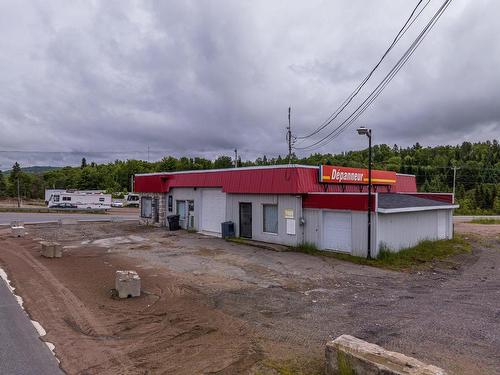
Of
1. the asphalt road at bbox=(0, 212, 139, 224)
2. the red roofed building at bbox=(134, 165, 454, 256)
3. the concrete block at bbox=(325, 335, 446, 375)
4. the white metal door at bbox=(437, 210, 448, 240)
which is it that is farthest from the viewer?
the asphalt road at bbox=(0, 212, 139, 224)

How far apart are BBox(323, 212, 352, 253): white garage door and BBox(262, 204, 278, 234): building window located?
311 centimetres

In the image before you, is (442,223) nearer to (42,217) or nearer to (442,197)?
(442,197)

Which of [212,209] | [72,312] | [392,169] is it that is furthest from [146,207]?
[392,169]

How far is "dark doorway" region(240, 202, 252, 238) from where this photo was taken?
22641mm

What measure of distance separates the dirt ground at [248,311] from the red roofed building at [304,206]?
2224 mm

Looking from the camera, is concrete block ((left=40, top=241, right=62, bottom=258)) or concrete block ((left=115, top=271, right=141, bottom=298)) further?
concrete block ((left=40, top=241, right=62, bottom=258))

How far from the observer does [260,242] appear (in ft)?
69.4

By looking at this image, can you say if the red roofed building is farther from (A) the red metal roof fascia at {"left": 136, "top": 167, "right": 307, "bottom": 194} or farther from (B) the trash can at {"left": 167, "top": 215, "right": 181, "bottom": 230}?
(B) the trash can at {"left": 167, "top": 215, "right": 181, "bottom": 230}

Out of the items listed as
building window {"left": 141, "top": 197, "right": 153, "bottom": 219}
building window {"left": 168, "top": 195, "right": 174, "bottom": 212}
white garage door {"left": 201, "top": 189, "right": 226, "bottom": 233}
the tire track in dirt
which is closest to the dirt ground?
the tire track in dirt

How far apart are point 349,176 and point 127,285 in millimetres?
16043

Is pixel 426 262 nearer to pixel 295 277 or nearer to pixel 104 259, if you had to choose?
pixel 295 277

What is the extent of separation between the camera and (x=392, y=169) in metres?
99.4

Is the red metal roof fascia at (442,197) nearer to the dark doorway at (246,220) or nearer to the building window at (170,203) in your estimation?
the dark doorway at (246,220)

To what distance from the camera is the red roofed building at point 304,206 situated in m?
17.6
